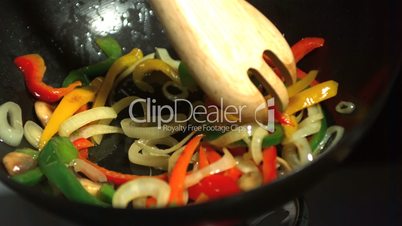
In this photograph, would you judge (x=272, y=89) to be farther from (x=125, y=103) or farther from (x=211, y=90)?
(x=125, y=103)

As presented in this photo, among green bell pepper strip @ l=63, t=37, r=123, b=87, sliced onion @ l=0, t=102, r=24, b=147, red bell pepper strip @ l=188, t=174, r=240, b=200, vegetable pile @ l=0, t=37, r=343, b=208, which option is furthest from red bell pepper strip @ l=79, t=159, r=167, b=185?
green bell pepper strip @ l=63, t=37, r=123, b=87

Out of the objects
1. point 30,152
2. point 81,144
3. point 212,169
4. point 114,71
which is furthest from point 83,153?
point 212,169

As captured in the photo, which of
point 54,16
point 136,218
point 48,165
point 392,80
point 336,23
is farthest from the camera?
point 54,16

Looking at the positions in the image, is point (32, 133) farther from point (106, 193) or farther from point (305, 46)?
point (305, 46)

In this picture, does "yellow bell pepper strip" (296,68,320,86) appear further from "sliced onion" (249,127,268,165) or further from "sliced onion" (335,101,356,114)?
"sliced onion" (249,127,268,165)

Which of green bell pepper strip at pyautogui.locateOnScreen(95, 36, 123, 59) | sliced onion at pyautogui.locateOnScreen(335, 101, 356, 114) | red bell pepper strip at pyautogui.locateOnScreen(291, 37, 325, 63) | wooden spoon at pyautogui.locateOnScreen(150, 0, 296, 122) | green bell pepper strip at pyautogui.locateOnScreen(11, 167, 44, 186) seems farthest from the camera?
green bell pepper strip at pyautogui.locateOnScreen(95, 36, 123, 59)

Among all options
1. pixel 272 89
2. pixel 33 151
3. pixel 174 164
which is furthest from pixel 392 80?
pixel 33 151
